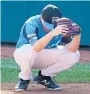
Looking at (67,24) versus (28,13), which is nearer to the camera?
(67,24)

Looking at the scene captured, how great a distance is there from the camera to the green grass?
6.44 metres

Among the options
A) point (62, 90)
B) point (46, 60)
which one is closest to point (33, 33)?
point (46, 60)

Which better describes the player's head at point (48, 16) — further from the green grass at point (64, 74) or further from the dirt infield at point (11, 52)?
the dirt infield at point (11, 52)

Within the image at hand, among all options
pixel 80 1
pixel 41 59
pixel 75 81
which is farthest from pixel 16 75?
pixel 80 1

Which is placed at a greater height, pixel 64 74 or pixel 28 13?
pixel 64 74

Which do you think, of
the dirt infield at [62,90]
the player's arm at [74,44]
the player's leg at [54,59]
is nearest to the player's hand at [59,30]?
→ the player's arm at [74,44]

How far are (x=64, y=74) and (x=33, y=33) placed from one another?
2.14 m

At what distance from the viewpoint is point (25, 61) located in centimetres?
522

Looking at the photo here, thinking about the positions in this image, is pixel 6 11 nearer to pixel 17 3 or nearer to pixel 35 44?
pixel 17 3

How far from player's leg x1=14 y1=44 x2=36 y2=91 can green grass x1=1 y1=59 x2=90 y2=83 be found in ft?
3.17

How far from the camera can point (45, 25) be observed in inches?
204

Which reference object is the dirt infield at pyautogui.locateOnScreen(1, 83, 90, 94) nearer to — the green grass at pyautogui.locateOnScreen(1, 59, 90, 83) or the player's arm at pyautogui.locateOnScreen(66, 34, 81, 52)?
the green grass at pyautogui.locateOnScreen(1, 59, 90, 83)

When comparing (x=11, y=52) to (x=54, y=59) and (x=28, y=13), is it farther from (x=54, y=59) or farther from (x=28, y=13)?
(x=54, y=59)

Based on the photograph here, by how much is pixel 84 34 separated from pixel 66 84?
20.1 ft
